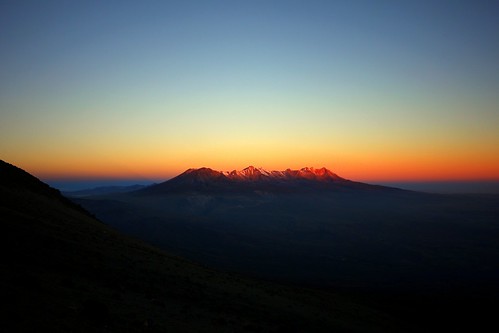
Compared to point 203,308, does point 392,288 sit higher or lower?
lower

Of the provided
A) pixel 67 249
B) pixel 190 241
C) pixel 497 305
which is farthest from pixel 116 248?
pixel 190 241

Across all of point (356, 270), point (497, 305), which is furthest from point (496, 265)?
point (497, 305)

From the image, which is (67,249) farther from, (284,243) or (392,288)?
(284,243)

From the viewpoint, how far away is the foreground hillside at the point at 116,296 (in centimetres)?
1540

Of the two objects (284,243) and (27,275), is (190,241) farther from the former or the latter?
(27,275)

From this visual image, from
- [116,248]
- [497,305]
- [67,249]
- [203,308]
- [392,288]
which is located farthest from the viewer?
[392,288]

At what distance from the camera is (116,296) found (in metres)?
20.8

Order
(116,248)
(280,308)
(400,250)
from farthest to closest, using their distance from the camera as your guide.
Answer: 1. (400,250)
2. (116,248)
3. (280,308)

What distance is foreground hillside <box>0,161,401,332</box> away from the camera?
50.5 feet

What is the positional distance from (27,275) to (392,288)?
339ft

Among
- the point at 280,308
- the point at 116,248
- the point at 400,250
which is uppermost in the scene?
the point at 116,248

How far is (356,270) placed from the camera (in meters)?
138

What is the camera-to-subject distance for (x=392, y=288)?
102812 millimetres

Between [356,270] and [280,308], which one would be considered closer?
[280,308]
